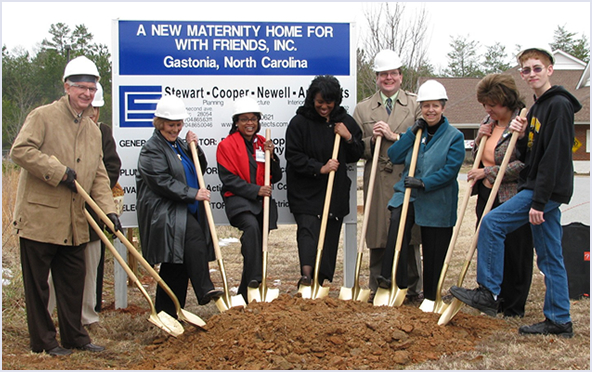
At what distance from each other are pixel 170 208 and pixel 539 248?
3028 millimetres

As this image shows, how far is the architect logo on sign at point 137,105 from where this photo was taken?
21.6 feet

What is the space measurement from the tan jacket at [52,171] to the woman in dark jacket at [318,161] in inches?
78.8

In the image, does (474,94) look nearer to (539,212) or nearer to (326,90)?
(326,90)

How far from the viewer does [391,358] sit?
14.6ft

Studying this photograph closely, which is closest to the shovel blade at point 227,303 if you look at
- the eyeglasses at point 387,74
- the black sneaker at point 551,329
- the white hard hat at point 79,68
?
the white hard hat at point 79,68

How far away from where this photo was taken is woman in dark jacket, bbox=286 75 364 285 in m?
6.10

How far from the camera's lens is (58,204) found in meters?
4.74

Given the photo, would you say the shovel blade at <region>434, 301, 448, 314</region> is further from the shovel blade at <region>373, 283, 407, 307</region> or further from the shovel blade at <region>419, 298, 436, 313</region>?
the shovel blade at <region>373, 283, 407, 307</region>

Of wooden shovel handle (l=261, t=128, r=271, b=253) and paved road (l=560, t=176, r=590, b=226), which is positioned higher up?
wooden shovel handle (l=261, t=128, r=271, b=253)

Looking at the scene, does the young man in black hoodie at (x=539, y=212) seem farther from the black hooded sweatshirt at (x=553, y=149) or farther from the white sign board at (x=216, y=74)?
the white sign board at (x=216, y=74)

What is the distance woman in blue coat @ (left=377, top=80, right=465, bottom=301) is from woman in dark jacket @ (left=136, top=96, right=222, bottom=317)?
1.59m

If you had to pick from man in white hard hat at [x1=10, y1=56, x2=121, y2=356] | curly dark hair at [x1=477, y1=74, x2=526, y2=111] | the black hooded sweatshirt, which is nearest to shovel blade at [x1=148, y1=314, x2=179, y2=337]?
man in white hard hat at [x1=10, y1=56, x2=121, y2=356]

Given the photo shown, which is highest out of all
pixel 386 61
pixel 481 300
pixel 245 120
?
pixel 386 61

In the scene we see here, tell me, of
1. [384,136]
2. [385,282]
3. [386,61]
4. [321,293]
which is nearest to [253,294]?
[321,293]
